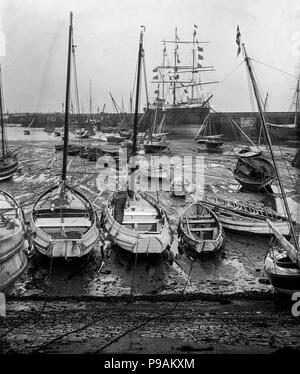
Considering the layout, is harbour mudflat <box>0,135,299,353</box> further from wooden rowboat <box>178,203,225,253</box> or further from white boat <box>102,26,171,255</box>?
white boat <box>102,26,171,255</box>

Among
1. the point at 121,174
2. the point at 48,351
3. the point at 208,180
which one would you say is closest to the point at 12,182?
the point at 121,174

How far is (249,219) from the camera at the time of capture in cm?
2725

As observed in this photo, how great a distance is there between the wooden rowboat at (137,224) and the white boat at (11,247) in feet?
17.3

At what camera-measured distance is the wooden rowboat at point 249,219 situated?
86.5ft

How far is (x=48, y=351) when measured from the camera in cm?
1199

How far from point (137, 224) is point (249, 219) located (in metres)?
8.84

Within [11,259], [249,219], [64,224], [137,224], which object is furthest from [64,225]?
[249,219]

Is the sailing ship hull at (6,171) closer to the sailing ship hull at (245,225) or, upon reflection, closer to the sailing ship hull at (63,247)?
the sailing ship hull at (63,247)

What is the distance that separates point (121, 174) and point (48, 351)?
42.1 meters

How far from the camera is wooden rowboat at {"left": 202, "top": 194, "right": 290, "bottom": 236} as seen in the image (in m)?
26.4

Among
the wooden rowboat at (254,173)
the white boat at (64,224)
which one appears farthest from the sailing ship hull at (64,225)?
the wooden rowboat at (254,173)

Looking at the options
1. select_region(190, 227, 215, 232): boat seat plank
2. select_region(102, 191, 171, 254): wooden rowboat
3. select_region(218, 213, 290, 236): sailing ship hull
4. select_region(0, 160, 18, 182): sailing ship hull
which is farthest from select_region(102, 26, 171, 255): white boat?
select_region(0, 160, 18, 182): sailing ship hull

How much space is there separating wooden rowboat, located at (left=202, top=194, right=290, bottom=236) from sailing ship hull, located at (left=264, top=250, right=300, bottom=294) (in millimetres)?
8561

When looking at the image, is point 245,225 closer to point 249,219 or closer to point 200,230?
point 249,219
